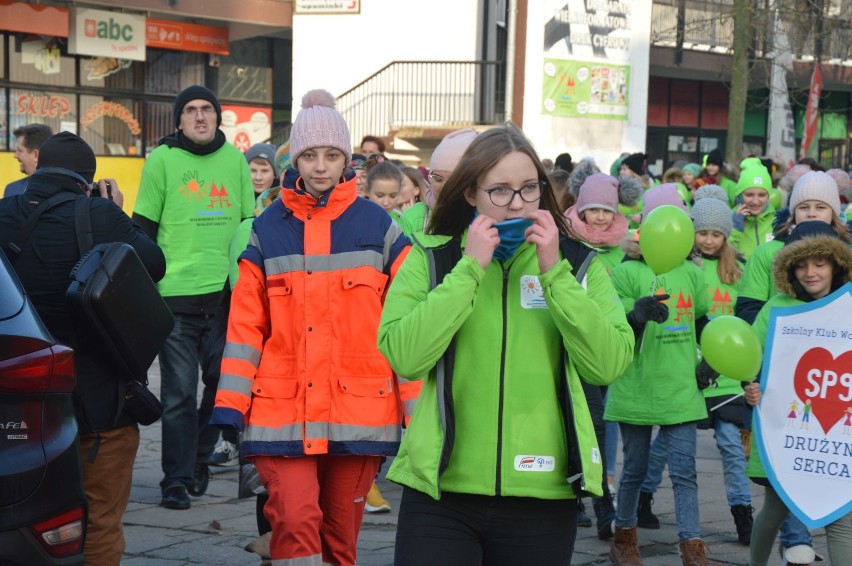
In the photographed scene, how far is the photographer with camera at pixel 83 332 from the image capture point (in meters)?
5.20

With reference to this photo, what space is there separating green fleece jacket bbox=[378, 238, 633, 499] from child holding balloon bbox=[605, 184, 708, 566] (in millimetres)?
3013

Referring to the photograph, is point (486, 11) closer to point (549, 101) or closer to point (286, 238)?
point (549, 101)

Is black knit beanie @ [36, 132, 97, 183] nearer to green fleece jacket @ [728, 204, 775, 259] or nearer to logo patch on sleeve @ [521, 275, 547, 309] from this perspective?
logo patch on sleeve @ [521, 275, 547, 309]

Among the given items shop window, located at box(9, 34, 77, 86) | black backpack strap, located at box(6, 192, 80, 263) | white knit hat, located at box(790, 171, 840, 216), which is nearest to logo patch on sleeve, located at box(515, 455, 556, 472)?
black backpack strap, located at box(6, 192, 80, 263)

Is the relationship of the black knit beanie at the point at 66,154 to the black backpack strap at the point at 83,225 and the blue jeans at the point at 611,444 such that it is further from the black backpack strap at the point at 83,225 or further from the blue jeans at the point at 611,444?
the blue jeans at the point at 611,444

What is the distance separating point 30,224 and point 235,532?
265 centimetres

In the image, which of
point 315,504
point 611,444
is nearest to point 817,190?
point 611,444

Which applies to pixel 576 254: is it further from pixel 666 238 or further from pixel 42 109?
pixel 42 109

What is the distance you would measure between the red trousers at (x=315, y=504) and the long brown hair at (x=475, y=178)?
4.61 feet

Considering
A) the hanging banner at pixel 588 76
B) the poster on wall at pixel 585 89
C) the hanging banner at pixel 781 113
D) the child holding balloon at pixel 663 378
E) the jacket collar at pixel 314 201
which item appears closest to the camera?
the jacket collar at pixel 314 201

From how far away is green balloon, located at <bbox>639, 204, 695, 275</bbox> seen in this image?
22.1 feet

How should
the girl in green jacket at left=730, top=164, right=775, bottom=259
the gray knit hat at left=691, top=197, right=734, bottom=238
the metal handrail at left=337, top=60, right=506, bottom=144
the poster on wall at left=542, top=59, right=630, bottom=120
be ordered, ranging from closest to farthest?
1. the gray knit hat at left=691, top=197, right=734, bottom=238
2. the girl in green jacket at left=730, top=164, right=775, bottom=259
3. the metal handrail at left=337, top=60, right=506, bottom=144
4. the poster on wall at left=542, top=59, right=630, bottom=120

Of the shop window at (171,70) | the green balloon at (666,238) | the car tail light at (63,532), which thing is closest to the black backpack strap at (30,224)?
the car tail light at (63,532)

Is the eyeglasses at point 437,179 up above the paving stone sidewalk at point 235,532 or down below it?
above
